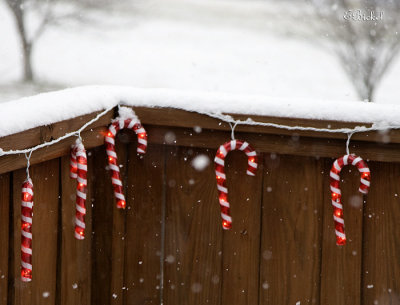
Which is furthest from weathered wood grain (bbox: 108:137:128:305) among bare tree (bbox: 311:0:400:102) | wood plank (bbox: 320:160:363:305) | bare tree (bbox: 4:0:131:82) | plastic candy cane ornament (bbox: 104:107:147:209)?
bare tree (bbox: 4:0:131:82)

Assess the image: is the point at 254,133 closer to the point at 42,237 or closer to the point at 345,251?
the point at 345,251

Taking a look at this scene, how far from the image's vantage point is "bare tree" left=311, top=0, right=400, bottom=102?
28.4 ft

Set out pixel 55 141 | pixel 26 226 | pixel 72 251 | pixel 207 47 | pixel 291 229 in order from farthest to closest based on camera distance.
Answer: pixel 207 47 < pixel 291 229 < pixel 72 251 < pixel 55 141 < pixel 26 226

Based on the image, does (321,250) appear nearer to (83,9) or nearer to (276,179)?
(276,179)

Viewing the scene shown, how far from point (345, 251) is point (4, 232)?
3.76ft

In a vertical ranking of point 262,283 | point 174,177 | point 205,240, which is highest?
point 174,177

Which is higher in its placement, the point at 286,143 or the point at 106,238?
the point at 286,143

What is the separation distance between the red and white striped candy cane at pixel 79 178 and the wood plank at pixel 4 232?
10.2 inches

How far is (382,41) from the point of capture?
8711 millimetres

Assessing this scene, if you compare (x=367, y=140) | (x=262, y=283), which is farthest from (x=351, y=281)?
(x=367, y=140)

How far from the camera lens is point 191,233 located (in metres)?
2.40

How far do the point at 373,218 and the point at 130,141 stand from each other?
2.94 feet

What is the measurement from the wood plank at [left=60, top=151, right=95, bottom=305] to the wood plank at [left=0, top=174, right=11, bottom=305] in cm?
29

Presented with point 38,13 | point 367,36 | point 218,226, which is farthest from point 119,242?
point 38,13
